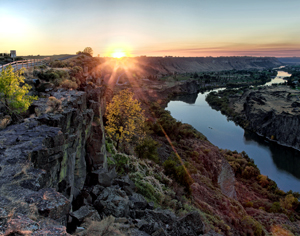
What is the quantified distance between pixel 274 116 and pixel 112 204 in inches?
2959

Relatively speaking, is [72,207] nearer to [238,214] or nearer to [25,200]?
[25,200]

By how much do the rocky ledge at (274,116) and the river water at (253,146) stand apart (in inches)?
138

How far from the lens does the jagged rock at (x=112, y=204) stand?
9.23 metres

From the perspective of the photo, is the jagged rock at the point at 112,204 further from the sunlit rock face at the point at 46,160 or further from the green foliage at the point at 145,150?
the green foliage at the point at 145,150

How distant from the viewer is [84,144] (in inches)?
527

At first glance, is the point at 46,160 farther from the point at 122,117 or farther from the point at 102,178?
the point at 122,117

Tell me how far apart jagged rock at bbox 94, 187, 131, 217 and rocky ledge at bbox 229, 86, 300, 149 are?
6714 cm

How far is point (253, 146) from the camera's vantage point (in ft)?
189

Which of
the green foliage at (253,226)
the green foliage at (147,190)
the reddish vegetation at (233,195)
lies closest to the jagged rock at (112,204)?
the green foliage at (147,190)

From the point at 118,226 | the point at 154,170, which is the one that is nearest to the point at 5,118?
the point at 118,226

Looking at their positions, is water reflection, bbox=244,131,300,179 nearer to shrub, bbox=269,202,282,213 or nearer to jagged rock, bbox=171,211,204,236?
shrub, bbox=269,202,282,213

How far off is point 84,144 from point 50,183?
228 inches

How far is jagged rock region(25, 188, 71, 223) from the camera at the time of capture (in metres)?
5.41

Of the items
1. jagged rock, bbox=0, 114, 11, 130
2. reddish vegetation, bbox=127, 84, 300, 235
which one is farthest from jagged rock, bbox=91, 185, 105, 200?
reddish vegetation, bbox=127, 84, 300, 235
